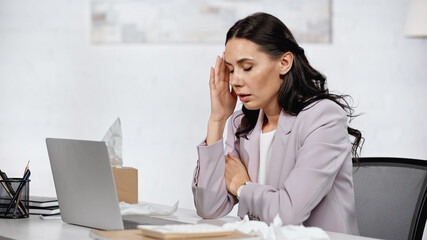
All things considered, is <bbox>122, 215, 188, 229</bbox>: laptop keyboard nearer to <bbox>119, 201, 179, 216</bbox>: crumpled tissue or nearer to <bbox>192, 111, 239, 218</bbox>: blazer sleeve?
<bbox>119, 201, 179, 216</bbox>: crumpled tissue

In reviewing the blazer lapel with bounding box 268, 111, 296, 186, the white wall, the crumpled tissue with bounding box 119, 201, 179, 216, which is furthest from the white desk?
the white wall

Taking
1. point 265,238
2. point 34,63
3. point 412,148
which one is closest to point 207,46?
point 34,63

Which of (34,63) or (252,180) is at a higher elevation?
(34,63)

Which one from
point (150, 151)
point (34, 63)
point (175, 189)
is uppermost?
point (34, 63)

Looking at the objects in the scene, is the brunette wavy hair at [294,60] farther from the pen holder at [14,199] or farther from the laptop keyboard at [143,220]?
the pen holder at [14,199]

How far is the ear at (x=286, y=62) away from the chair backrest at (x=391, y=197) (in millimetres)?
356

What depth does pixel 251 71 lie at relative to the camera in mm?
1657

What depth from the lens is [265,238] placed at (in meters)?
1.06

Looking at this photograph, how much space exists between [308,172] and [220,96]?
1.48 ft

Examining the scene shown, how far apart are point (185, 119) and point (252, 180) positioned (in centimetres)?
154

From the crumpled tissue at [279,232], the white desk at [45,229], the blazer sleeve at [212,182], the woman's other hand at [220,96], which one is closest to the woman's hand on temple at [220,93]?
the woman's other hand at [220,96]

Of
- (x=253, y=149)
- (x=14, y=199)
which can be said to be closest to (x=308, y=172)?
(x=253, y=149)

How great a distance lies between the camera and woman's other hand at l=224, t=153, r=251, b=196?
→ 1.69 m

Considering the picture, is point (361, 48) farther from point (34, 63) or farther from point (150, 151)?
point (34, 63)
